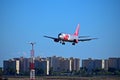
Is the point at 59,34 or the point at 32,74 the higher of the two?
the point at 59,34

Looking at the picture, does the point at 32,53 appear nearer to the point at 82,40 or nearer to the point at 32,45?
the point at 32,45

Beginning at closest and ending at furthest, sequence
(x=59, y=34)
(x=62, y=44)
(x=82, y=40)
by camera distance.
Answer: (x=62, y=44) → (x=59, y=34) → (x=82, y=40)

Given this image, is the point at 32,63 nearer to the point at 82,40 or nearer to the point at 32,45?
the point at 32,45

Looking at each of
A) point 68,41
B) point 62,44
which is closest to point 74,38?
point 68,41

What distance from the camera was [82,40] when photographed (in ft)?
272

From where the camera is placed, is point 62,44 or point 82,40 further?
point 82,40

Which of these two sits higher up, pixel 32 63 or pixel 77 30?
pixel 77 30

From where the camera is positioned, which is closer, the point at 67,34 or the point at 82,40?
the point at 67,34

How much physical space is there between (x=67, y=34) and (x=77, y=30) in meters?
11.8

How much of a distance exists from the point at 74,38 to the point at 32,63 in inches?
359

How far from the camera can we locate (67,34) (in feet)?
250

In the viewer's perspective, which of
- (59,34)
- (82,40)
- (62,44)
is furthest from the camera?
(82,40)

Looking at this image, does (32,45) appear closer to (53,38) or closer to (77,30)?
(53,38)

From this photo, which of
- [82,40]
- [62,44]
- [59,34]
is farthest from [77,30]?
[62,44]
